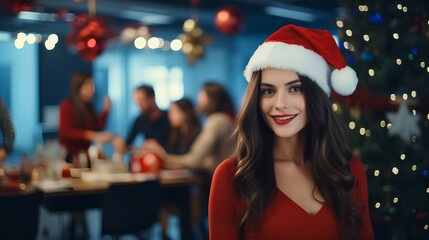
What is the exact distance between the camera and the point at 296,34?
2471 mm

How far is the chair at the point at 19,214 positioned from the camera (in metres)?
4.34

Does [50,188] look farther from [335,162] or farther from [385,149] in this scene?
[335,162]

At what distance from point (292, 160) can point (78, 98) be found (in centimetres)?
456

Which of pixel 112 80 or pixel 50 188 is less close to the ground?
pixel 112 80

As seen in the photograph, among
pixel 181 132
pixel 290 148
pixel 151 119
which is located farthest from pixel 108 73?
pixel 290 148

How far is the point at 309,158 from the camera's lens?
2455 mm

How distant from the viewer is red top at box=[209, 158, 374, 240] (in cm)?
230

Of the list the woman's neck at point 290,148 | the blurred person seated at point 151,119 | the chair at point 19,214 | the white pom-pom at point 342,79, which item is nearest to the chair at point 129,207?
the chair at point 19,214

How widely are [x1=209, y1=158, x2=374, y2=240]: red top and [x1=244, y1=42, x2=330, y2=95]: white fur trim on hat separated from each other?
38cm

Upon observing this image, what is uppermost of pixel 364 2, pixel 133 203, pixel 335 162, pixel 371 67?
pixel 364 2

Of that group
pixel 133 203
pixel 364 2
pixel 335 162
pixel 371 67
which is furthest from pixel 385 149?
pixel 335 162

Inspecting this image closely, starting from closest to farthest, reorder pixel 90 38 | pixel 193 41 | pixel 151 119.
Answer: pixel 90 38 < pixel 151 119 < pixel 193 41

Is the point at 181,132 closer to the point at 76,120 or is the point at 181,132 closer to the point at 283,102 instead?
the point at 76,120

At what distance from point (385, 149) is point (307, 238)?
235cm
